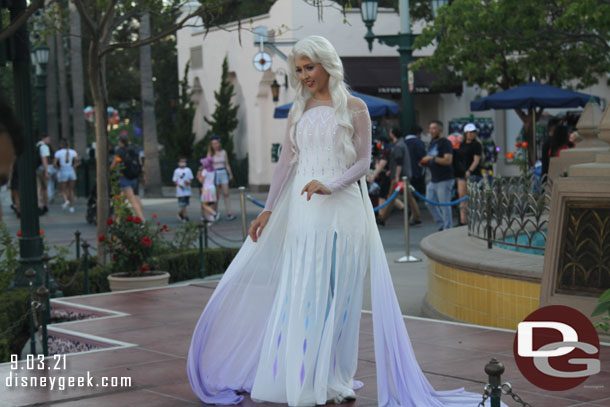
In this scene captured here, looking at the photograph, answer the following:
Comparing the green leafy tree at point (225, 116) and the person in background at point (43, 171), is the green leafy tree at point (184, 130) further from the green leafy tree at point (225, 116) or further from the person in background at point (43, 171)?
the person in background at point (43, 171)

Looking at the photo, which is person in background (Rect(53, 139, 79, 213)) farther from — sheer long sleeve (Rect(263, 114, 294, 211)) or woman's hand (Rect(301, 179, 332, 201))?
woman's hand (Rect(301, 179, 332, 201))

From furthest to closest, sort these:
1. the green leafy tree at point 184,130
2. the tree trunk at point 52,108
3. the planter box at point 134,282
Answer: the tree trunk at point 52,108, the green leafy tree at point 184,130, the planter box at point 134,282

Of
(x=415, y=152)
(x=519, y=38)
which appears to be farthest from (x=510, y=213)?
(x=519, y=38)

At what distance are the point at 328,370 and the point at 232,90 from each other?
2853 cm

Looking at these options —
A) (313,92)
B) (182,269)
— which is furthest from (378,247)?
(182,269)

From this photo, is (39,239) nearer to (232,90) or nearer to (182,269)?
(182,269)

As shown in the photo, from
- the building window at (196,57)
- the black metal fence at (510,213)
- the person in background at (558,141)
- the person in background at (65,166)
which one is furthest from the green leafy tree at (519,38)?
the building window at (196,57)

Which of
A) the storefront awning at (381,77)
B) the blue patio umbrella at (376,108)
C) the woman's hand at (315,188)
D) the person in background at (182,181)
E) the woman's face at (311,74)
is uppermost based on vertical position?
the storefront awning at (381,77)

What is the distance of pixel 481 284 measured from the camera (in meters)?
7.74

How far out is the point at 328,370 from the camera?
5133mm

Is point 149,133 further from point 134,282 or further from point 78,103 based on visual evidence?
point 134,282

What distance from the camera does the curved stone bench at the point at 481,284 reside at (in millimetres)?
7367

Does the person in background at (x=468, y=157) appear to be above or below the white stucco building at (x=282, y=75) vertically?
below

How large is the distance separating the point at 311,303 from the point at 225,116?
28443 millimetres
